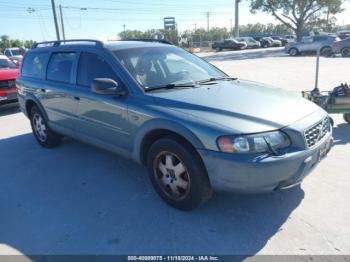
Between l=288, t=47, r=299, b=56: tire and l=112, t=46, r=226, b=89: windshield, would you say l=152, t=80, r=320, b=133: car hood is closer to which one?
l=112, t=46, r=226, b=89: windshield

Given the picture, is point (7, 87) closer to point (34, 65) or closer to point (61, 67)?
point (34, 65)

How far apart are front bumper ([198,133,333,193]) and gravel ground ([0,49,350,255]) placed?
47 centimetres

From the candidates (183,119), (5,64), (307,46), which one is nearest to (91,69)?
(183,119)

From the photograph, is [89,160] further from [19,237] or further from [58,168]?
[19,237]

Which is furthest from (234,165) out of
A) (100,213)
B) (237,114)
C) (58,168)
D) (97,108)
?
(58,168)

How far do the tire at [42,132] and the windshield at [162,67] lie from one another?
7.58ft

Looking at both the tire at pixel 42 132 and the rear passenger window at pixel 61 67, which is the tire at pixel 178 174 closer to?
the rear passenger window at pixel 61 67

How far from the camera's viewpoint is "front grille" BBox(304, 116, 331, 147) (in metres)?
3.11

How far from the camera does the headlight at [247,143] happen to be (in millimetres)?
2857

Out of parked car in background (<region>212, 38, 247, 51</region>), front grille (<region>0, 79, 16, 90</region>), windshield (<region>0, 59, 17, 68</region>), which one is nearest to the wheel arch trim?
front grille (<region>0, 79, 16, 90</region>)

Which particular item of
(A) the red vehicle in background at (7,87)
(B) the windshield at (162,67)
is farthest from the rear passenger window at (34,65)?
(A) the red vehicle in background at (7,87)

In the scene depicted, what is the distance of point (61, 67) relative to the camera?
4941mm

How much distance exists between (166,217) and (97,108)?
1.65 m

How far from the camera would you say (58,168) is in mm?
4840
